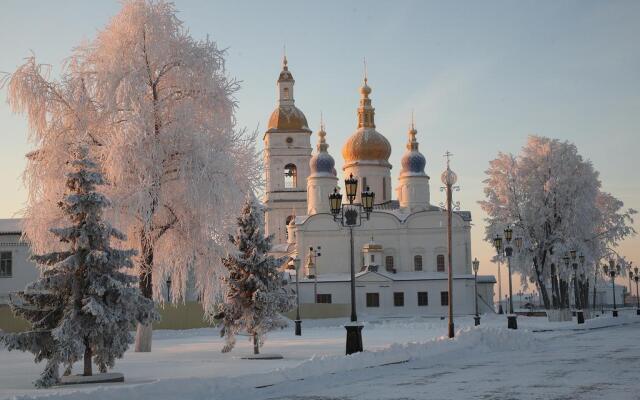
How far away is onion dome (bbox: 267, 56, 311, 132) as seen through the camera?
278 ft

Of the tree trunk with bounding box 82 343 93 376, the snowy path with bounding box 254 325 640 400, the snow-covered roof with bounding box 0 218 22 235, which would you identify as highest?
the snow-covered roof with bounding box 0 218 22 235

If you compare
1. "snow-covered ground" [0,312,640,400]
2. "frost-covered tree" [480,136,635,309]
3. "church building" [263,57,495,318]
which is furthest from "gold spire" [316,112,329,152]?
"snow-covered ground" [0,312,640,400]

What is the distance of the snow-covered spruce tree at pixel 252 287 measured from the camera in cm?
2467

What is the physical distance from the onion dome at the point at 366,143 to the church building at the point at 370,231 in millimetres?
99

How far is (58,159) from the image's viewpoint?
2464cm

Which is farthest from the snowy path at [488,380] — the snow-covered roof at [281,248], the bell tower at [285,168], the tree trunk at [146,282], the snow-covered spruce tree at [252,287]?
the bell tower at [285,168]

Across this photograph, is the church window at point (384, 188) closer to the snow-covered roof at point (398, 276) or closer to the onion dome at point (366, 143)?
the onion dome at point (366, 143)

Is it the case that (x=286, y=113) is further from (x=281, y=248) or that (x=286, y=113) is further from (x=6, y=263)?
(x=6, y=263)

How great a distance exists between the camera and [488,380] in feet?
51.4

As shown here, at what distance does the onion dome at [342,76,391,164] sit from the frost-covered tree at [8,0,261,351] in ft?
175

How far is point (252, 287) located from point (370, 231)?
163ft

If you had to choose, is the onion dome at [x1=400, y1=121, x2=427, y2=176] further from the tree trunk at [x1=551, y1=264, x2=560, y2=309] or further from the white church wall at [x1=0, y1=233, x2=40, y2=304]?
the white church wall at [x1=0, y1=233, x2=40, y2=304]

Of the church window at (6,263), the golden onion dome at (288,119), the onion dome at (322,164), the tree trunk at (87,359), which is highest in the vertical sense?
the golden onion dome at (288,119)

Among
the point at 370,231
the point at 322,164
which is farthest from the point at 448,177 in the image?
the point at 322,164
